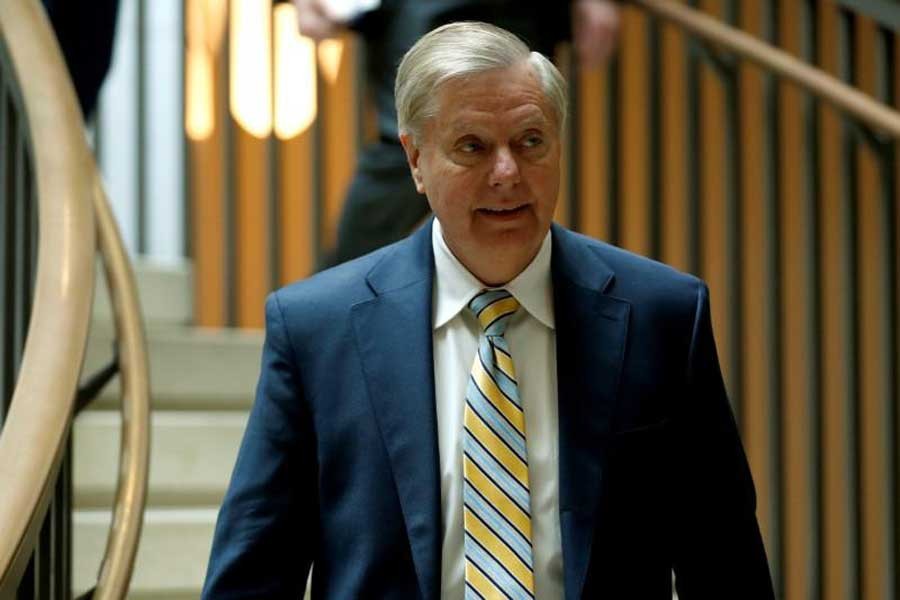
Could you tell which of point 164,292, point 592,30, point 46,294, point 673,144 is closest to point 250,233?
point 164,292

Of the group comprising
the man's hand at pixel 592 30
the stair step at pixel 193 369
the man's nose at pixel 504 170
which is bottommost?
the stair step at pixel 193 369

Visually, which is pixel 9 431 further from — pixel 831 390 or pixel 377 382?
pixel 831 390

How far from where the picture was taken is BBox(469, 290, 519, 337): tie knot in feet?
5.42

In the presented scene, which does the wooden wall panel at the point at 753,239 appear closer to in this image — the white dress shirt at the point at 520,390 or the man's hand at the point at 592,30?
the man's hand at the point at 592,30

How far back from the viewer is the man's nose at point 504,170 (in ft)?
5.06

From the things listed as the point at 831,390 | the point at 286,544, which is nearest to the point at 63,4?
the point at 286,544

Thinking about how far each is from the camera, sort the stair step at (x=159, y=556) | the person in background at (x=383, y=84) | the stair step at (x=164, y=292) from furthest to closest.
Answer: the stair step at (x=164, y=292)
the person in background at (x=383, y=84)
the stair step at (x=159, y=556)

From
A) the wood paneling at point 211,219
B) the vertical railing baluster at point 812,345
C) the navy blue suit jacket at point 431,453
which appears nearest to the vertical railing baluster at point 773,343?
the vertical railing baluster at point 812,345

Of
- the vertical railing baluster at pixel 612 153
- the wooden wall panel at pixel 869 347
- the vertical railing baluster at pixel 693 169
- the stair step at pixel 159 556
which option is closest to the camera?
the stair step at pixel 159 556

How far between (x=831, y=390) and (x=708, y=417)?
317 cm

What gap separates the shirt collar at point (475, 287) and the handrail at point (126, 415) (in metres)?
0.83

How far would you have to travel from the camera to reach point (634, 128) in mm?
4789

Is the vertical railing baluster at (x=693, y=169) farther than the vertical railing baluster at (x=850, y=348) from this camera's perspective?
Yes

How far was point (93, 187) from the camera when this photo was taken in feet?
8.36
